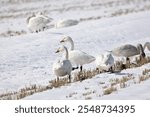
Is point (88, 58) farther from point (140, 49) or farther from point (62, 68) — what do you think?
point (140, 49)

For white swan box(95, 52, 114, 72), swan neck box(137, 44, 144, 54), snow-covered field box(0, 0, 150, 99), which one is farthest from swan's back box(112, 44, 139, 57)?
white swan box(95, 52, 114, 72)

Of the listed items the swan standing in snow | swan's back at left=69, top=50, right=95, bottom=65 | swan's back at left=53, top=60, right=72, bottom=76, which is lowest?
swan's back at left=53, top=60, right=72, bottom=76

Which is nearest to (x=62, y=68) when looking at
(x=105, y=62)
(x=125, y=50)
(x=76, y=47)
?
(x=105, y=62)

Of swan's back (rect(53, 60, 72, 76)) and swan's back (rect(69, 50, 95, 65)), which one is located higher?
swan's back (rect(69, 50, 95, 65))

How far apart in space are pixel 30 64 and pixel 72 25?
8792mm

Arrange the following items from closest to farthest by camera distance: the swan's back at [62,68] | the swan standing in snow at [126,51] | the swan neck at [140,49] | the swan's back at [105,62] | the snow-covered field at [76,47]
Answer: the snow-covered field at [76,47]
the swan's back at [62,68]
the swan's back at [105,62]
the swan standing in snow at [126,51]
the swan neck at [140,49]

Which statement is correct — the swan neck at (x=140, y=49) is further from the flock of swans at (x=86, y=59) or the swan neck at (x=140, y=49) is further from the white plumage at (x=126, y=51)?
the white plumage at (x=126, y=51)

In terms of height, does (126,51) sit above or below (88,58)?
above

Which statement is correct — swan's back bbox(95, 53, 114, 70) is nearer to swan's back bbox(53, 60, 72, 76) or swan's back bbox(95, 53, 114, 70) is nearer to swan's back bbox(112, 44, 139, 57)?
swan's back bbox(53, 60, 72, 76)

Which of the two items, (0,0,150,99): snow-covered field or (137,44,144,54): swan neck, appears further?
(137,44,144,54): swan neck

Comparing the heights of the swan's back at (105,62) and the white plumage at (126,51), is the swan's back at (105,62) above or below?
below

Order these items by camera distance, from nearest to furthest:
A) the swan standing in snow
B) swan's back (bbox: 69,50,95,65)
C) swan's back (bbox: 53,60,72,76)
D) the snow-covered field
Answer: the snow-covered field, swan's back (bbox: 53,60,72,76), swan's back (bbox: 69,50,95,65), the swan standing in snow

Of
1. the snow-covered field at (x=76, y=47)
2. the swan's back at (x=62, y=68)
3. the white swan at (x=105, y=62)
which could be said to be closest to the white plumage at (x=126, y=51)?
the snow-covered field at (x=76, y=47)

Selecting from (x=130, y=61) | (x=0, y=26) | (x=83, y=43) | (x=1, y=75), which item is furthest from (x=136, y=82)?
(x=0, y=26)
